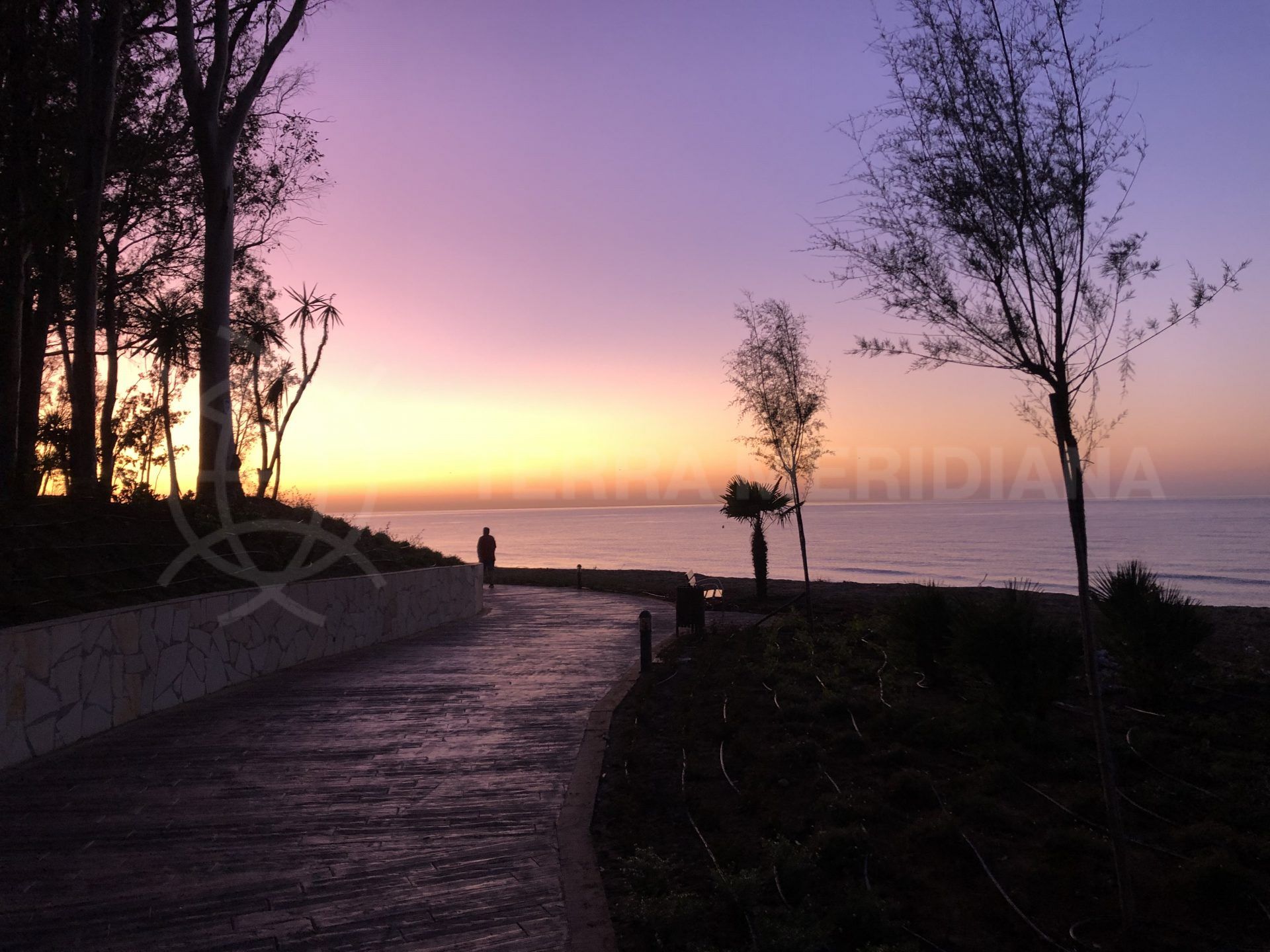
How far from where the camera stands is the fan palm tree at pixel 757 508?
926 inches

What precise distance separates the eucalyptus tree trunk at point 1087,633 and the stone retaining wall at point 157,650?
805cm

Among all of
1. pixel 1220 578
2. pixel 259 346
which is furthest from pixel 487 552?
pixel 1220 578

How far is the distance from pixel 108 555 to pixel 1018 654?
417 inches

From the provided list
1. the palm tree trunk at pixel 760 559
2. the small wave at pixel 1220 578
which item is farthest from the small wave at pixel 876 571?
the palm tree trunk at pixel 760 559

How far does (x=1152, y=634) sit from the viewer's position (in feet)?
29.8

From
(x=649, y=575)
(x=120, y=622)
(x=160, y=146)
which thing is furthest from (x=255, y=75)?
(x=649, y=575)

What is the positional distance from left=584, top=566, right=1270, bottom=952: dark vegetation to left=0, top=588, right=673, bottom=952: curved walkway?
68 cm

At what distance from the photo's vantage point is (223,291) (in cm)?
1770

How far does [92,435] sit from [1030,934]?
48.1 feet

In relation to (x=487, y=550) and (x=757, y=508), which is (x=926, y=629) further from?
(x=487, y=550)

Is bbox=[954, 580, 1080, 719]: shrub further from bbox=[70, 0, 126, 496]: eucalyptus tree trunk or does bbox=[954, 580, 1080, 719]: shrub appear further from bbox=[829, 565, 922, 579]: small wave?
bbox=[829, 565, 922, 579]: small wave

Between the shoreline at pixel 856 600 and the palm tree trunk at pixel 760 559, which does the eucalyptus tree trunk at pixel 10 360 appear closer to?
the shoreline at pixel 856 600

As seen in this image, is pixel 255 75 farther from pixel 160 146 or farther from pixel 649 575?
pixel 649 575

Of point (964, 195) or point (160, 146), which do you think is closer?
point (964, 195)
